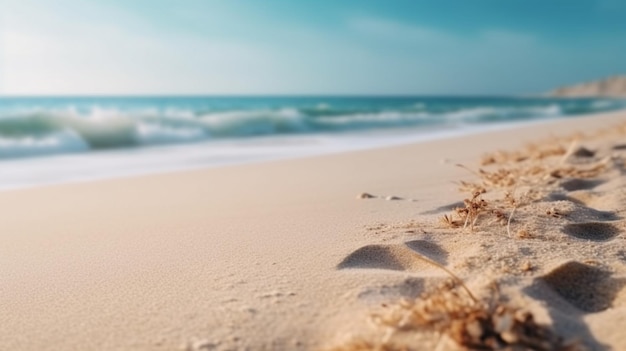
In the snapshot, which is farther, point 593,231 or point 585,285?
point 593,231

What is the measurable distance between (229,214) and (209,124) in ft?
33.7

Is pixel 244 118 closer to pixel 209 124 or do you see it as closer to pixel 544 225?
pixel 209 124

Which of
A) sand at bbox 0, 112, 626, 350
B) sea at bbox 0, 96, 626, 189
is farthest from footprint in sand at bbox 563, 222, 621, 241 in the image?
sea at bbox 0, 96, 626, 189

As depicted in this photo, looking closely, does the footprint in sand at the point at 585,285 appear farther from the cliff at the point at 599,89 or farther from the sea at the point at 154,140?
the cliff at the point at 599,89

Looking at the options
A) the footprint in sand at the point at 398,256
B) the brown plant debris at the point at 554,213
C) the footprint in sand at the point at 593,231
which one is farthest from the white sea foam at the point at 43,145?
the footprint in sand at the point at 593,231

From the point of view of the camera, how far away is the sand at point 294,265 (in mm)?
1159

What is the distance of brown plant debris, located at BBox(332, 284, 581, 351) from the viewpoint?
1000 millimetres

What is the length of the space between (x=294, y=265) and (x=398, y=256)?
0.31 m

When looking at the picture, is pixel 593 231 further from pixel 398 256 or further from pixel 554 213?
pixel 398 256

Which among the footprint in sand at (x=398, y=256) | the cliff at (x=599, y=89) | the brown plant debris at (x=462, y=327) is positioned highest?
the brown plant debris at (x=462, y=327)

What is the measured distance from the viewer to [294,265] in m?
1.54

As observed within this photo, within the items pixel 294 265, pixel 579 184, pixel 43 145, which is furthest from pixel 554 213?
pixel 43 145

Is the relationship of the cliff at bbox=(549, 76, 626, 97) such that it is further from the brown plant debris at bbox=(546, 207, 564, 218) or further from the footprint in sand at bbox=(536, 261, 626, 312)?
the footprint in sand at bbox=(536, 261, 626, 312)

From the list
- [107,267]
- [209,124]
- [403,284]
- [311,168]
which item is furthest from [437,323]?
[209,124]
